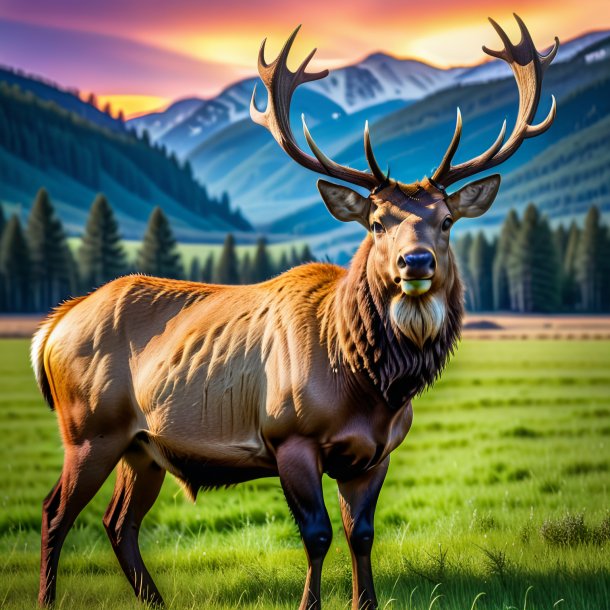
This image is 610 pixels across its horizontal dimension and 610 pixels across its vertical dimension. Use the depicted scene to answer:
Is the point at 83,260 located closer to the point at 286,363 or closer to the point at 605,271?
the point at 605,271

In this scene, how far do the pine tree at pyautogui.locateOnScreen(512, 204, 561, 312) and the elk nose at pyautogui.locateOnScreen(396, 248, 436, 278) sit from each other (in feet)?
121

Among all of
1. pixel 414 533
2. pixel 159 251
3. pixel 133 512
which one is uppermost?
pixel 133 512

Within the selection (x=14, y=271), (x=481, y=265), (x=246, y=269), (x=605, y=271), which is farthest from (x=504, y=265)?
(x=14, y=271)

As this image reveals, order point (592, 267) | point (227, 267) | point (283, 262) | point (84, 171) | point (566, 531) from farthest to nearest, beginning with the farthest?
point (84, 171)
point (283, 262)
point (227, 267)
point (592, 267)
point (566, 531)

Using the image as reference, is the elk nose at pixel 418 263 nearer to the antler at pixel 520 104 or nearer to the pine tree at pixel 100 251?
the antler at pixel 520 104

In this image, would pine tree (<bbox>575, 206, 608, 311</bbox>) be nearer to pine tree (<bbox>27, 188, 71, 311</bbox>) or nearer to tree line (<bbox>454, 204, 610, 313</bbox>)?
tree line (<bbox>454, 204, 610, 313</bbox>)

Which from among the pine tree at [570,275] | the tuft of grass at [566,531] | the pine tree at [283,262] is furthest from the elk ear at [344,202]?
the pine tree at [283,262]

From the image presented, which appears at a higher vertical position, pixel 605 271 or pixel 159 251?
pixel 605 271

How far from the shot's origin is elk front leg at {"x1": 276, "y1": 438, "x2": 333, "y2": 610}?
211 inches

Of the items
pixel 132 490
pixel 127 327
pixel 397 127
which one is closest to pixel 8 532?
pixel 132 490

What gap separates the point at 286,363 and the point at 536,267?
37.5 m

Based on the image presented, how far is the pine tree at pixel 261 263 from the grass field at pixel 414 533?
97.4 feet

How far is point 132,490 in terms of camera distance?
660cm

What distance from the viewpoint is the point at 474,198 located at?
5598 mm
